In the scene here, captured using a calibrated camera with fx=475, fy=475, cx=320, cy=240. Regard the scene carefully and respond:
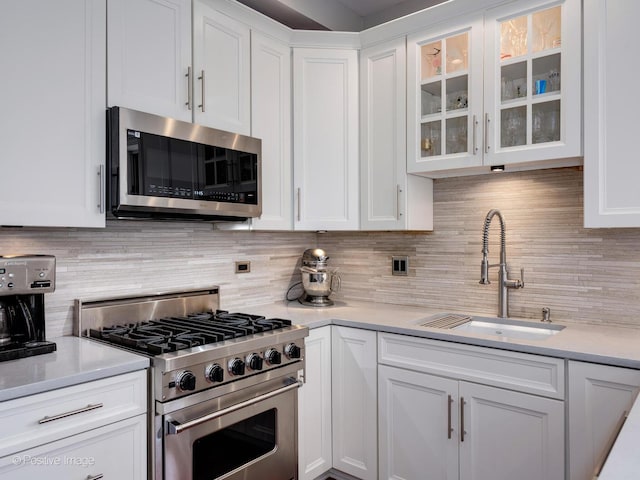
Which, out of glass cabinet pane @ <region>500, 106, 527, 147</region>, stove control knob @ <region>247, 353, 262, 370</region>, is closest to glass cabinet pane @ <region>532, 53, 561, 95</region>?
glass cabinet pane @ <region>500, 106, 527, 147</region>

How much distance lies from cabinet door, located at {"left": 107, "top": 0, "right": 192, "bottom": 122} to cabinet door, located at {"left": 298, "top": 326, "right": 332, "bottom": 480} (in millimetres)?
1240

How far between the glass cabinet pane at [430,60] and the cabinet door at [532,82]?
0.26m

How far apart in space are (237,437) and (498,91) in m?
1.91

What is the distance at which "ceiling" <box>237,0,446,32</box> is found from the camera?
8.93 feet

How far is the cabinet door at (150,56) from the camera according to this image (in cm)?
187

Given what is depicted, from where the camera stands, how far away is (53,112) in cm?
169

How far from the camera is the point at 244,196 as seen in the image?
2295 millimetres

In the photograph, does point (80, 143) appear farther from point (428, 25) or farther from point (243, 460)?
point (428, 25)

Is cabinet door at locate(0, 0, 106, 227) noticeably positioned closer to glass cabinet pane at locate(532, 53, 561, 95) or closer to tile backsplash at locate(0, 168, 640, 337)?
tile backsplash at locate(0, 168, 640, 337)

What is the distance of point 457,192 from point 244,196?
3.92 feet

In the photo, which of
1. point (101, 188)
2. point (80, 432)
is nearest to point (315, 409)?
point (80, 432)

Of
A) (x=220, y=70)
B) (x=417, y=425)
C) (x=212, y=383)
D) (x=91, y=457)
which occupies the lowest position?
(x=417, y=425)

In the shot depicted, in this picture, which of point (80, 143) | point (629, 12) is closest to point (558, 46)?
point (629, 12)

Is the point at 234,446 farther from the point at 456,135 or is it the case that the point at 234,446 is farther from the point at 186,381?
the point at 456,135
